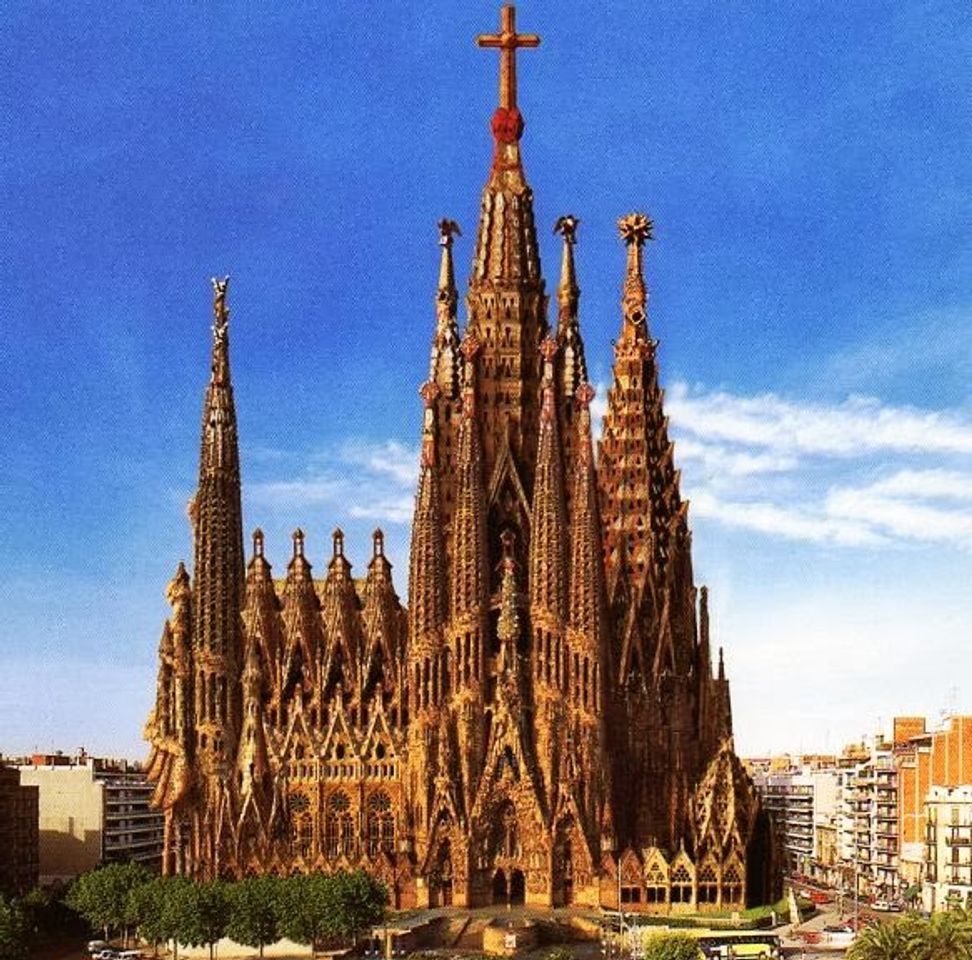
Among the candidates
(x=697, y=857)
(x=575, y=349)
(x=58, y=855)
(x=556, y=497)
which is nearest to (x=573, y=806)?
(x=697, y=857)

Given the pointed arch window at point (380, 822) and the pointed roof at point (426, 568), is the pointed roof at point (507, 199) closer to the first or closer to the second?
the pointed roof at point (426, 568)

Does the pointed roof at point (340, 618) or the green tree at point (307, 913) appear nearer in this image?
the green tree at point (307, 913)

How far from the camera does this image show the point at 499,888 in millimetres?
92000

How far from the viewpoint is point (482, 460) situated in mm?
98188

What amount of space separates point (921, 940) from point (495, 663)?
3897cm

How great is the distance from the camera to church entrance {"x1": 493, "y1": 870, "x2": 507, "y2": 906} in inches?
3607

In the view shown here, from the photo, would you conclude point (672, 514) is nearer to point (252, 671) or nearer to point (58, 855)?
point (252, 671)

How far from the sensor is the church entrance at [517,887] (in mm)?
91625

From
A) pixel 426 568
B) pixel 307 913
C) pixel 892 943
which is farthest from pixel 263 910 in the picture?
pixel 892 943

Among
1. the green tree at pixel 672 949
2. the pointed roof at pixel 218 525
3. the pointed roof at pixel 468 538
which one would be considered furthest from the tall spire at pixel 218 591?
the green tree at pixel 672 949

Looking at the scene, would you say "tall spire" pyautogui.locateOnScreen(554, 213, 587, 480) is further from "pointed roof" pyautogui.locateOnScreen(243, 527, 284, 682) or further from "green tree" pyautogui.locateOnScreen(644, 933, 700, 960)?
"green tree" pyautogui.locateOnScreen(644, 933, 700, 960)

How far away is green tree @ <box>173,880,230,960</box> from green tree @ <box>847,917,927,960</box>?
3025 cm

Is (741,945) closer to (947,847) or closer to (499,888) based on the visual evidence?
(499,888)

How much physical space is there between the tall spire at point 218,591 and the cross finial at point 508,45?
2402 cm
